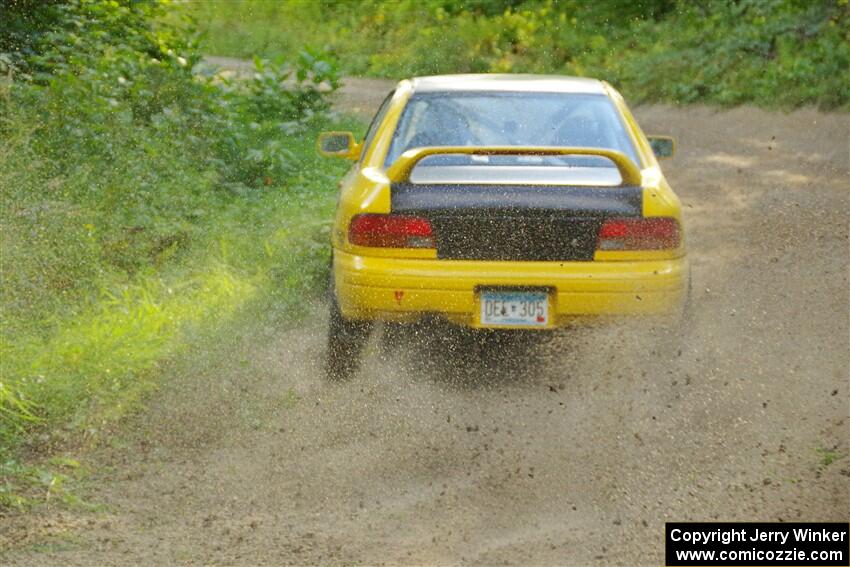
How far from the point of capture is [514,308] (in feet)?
18.7

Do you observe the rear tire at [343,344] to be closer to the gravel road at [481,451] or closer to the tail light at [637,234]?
the gravel road at [481,451]

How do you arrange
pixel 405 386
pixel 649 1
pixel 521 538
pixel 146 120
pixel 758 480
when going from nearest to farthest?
pixel 521 538, pixel 758 480, pixel 405 386, pixel 146 120, pixel 649 1

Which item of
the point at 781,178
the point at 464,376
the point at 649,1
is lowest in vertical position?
the point at 649,1

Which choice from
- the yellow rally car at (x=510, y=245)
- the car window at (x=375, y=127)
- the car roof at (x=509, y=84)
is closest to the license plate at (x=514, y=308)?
the yellow rally car at (x=510, y=245)

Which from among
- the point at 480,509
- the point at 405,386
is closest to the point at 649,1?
the point at 405,386

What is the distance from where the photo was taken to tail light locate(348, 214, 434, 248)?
5.72m

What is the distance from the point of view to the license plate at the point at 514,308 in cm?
570

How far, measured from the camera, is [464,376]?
21.3 feet

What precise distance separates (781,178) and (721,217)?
2102 millimetres

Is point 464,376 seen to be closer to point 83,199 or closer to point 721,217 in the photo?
point 83,199

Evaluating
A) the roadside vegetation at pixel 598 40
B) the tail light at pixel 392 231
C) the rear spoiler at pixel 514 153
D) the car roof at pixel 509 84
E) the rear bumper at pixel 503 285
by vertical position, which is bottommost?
the roadside vegetation at pixel 598 40

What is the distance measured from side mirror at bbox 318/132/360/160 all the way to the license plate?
181cm

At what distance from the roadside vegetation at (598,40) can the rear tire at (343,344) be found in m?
6.61

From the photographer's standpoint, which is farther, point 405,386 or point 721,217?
point 721,217
